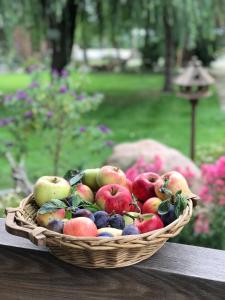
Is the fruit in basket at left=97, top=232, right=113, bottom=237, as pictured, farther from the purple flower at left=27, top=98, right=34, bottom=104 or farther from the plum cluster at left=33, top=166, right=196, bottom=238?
the purple flower at left=27, top=98, right=34, bottom=104

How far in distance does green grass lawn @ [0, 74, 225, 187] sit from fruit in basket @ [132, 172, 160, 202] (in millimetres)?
4191

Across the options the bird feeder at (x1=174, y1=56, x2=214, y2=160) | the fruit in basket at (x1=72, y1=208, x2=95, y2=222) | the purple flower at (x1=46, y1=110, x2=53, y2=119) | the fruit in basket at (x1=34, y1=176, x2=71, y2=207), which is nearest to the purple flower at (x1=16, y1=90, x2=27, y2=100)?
the purple flower at (x1=46, y1=110, x2=53, y2=119)

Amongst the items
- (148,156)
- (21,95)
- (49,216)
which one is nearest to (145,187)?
(49,216)

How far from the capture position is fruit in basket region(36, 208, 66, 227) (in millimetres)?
1295

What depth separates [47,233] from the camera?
3.95 ft

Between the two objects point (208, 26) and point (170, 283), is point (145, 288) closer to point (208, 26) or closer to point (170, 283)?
point (170, 283)

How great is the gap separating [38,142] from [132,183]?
266 inches

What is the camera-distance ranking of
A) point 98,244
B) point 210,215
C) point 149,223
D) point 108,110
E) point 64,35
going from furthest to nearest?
1. point 108,110
2. point 64,35
3. point 210,215
4. point 149,223
5. point 98,244

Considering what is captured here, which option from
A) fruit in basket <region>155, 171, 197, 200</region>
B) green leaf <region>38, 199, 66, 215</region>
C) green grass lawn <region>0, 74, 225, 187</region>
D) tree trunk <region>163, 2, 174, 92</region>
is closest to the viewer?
green leaf <region>38, 199, 66, 215</region>

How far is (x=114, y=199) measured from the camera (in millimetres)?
1361

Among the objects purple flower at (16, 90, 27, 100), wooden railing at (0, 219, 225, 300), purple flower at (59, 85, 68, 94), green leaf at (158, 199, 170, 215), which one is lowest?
purple flower at (16, 90, 27, 100)

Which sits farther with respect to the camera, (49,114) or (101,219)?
(49,114)

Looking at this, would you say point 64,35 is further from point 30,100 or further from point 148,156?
point 148,156

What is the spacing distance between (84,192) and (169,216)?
26 cm
